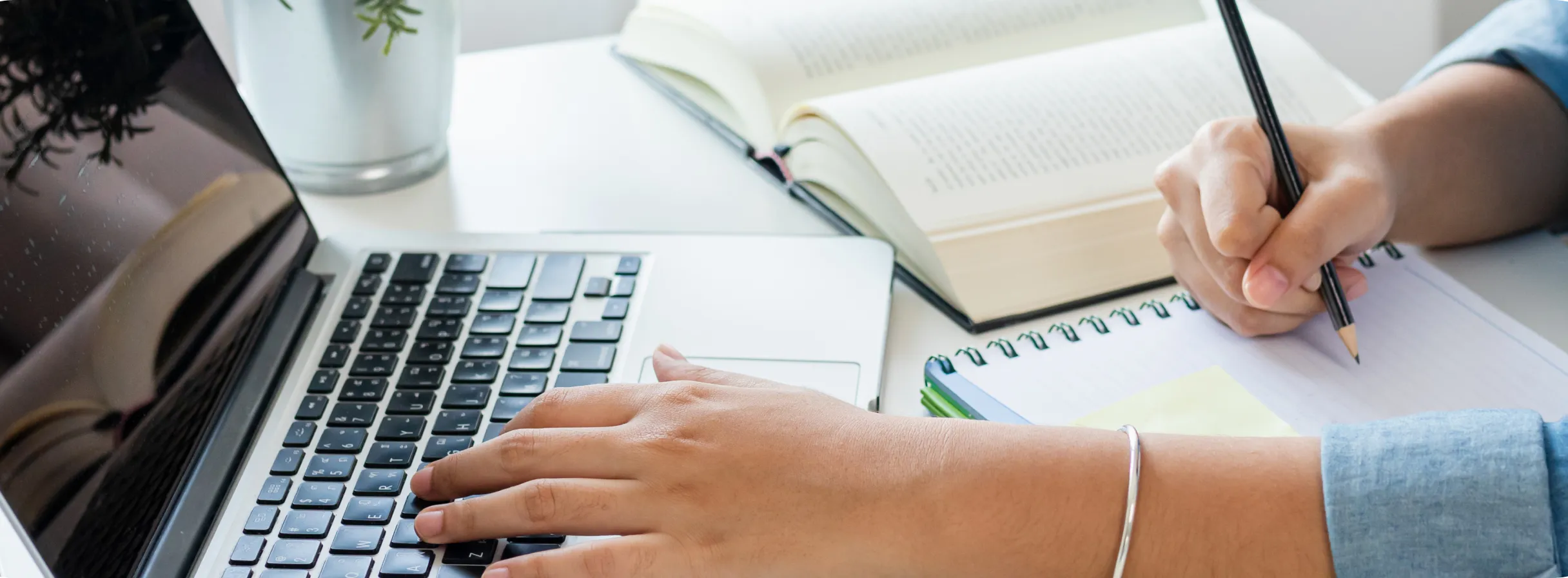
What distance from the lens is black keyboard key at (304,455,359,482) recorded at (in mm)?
560

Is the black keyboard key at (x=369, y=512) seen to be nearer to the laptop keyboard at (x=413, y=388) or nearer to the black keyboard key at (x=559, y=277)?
the laptop keyboard at (x=413, y=388)

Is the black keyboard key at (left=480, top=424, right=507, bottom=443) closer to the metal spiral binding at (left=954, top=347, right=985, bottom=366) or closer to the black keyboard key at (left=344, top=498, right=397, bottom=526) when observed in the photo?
the black keyboard key at (left=344, top=498, right=397, bottom=526)

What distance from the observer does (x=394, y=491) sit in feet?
1.81

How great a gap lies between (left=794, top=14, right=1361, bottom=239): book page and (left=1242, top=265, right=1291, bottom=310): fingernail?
16 centimetres

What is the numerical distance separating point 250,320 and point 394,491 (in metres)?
0.17

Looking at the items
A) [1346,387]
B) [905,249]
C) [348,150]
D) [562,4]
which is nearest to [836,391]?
[905,249]

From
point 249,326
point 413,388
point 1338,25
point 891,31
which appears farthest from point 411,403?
point 1338,25

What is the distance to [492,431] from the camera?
1.95 feet

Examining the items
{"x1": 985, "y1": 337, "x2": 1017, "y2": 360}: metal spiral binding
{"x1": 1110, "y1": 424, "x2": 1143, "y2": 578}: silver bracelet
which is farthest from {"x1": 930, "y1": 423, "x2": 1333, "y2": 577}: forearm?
{"x1": 985, "y1": 337, "x2": 1017, "y2": 360}: metal spiral binding

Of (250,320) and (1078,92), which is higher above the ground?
(1078,92)

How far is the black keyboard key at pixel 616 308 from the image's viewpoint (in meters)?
0.69

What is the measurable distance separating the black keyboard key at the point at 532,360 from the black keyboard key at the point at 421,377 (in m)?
0.04

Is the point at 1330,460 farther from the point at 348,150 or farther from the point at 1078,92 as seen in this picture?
the point at 348,150

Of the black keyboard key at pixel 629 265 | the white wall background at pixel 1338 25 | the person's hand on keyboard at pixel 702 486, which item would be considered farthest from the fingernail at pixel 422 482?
the white wall background at pixel 1338 25
